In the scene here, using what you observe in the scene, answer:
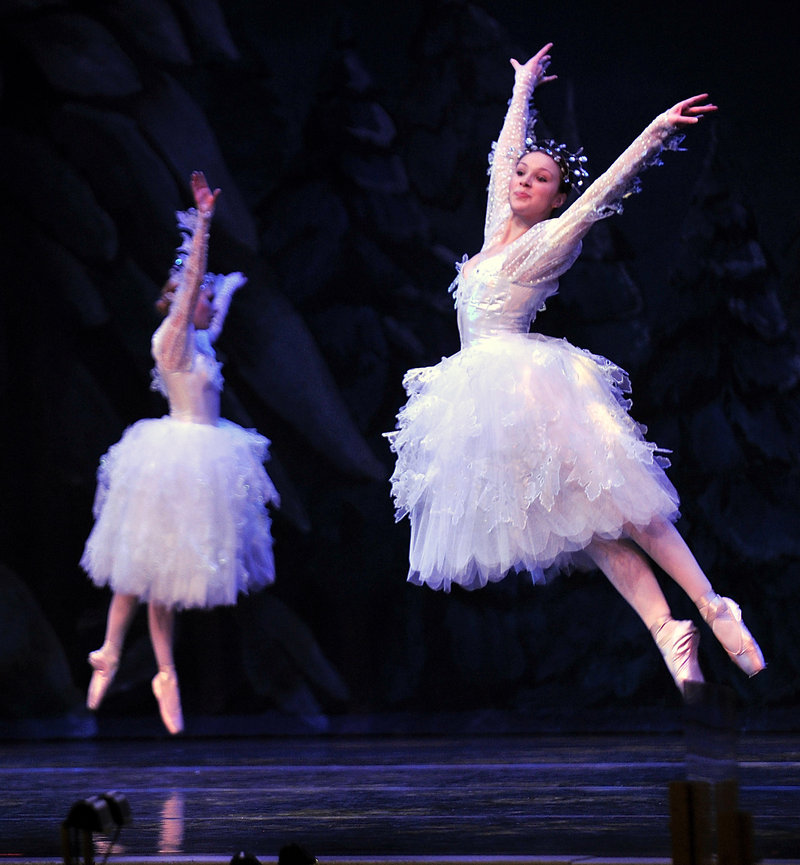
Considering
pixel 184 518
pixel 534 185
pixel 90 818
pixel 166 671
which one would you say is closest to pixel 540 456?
pixel 534 185

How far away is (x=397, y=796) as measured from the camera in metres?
3.07

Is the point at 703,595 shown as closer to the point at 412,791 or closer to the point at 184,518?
the point at 412,791

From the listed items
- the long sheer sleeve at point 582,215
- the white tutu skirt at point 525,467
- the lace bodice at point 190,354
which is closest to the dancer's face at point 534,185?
the long sheer sleeve at point 582,215

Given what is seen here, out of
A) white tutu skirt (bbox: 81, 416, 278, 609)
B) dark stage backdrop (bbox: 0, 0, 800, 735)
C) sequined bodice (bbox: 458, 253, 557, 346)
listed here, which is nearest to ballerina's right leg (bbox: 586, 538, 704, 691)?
sequined bodice (bbox: 458, 253, 557, 346)

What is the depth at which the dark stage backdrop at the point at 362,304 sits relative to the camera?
5043 mm

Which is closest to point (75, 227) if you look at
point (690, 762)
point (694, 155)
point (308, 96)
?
point (308, 96)

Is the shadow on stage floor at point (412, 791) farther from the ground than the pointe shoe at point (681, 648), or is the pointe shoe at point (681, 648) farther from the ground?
the pointe shoe at point (681, 648)

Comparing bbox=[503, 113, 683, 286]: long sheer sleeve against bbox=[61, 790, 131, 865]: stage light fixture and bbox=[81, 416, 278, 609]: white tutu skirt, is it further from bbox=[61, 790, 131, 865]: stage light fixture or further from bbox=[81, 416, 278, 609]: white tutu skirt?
bbox=[61, 790, 131, 865]: stage light fixture

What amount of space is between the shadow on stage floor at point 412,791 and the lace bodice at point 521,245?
122cm

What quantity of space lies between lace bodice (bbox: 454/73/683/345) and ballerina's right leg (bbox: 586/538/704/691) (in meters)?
0.67

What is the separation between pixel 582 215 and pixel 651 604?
97 cm

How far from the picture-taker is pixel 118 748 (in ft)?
16.4

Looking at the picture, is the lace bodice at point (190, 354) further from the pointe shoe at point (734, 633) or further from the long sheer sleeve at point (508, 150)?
the pointe shoe at point (734, 633)

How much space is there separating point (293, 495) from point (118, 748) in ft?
4.03
